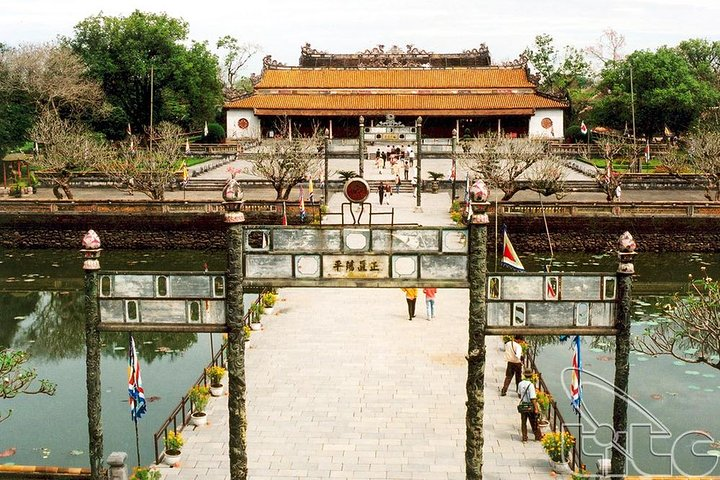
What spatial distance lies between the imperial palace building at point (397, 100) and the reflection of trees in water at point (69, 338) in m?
40.3

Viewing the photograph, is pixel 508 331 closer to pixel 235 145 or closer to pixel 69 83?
pixel 69 83

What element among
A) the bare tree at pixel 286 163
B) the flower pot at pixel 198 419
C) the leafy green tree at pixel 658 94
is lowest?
the flower pot at pixel 198 419

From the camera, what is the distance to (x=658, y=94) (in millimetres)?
60031

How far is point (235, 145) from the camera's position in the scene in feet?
227

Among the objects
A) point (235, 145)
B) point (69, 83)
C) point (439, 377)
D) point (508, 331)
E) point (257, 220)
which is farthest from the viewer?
point (235, 145)

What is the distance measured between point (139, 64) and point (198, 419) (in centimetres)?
5258

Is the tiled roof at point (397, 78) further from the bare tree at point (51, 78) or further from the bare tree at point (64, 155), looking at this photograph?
the bare tree at point (64, 155)

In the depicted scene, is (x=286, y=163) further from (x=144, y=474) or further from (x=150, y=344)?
(x=144, y=474)

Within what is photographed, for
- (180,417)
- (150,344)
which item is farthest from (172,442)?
(150,344)

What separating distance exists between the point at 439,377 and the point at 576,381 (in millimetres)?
5412

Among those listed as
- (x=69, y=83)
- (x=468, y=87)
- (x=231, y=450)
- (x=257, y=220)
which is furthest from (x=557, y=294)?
(x=468, y=87)

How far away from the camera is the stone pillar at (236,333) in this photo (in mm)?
12758

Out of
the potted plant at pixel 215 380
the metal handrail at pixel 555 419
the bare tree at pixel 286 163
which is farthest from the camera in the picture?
the bare tree at pixel 286 163

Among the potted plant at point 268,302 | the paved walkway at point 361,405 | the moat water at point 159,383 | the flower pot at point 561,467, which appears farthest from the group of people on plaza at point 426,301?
the flower pot at point 561,467
